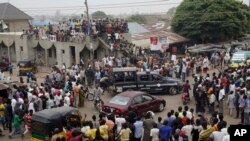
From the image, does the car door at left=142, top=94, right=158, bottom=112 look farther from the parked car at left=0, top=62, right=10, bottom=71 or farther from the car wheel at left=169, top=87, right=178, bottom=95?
the parked car at left=0, top=62, right=10, bottom=71

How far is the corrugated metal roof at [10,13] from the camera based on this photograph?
5459 centimetres

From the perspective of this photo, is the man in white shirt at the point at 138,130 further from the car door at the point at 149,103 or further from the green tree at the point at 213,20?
the green tree at the point at 213,20

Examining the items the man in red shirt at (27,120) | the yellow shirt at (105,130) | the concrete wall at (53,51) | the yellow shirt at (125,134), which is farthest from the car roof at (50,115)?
the concrete wall at (53,51)

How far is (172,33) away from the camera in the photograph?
5041 centimetres

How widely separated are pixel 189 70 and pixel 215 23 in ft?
58.1

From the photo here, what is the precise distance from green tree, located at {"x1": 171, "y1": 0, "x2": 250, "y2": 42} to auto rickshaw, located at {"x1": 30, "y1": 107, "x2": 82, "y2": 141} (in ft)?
108

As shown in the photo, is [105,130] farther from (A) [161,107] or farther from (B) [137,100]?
(A) [161,107]

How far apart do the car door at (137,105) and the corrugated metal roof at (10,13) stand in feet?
126

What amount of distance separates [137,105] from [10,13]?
132 feet

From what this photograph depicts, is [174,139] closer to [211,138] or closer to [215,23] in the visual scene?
[211,138]

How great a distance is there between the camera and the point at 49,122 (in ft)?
51.3

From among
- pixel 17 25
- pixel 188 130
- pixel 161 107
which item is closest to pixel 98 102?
pixel 161 107

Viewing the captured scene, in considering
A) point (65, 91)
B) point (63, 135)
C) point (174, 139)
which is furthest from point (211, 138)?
point (65, 91)

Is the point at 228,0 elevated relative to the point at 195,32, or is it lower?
elevated
